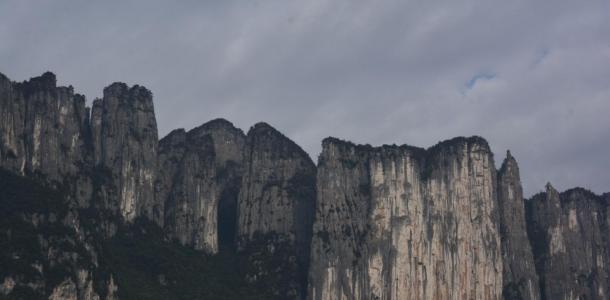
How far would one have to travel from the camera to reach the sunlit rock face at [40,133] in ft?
611

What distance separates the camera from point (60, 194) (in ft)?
599

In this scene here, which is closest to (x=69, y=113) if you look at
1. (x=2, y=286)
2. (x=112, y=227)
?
(x=112, y=227)

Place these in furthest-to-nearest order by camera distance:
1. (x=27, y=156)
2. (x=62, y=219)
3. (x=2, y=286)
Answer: (x=27, y=156) → (x=62, y=219) → (x=2, y=286)

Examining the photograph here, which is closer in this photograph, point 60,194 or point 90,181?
point 60,194

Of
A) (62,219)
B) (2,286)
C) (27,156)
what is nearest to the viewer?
(2,286)

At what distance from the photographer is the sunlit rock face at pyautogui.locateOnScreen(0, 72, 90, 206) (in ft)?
611

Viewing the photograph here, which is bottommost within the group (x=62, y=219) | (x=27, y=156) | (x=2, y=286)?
(x=2, y=286)

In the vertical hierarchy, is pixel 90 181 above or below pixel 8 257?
above

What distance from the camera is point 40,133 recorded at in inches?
7569

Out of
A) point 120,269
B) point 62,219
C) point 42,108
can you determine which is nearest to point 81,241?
point 62,219

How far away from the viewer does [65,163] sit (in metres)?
193

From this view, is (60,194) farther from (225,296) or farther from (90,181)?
(225,296)

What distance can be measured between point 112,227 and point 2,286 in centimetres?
4063

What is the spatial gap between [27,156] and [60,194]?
31.9ft
